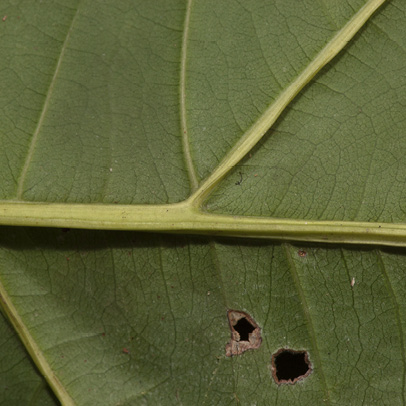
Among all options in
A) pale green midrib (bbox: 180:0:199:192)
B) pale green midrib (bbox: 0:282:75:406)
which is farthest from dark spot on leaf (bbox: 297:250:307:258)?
pale green midrib (bbox: 0:282:75:406)

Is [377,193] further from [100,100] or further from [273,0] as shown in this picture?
[100,100]

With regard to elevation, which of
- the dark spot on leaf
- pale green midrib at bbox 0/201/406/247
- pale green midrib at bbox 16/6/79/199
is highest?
pale green midrib at bbox 16/6/79/199

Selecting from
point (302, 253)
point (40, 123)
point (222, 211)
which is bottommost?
point (302, 253)

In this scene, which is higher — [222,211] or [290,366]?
[222,211]

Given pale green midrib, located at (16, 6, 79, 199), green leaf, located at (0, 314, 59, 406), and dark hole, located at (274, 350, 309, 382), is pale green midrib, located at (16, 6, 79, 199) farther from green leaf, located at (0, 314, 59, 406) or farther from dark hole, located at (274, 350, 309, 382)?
dark hole, located at (274, 350, 309, 382)

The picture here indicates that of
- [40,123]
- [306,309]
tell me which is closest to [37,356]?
[40,123]

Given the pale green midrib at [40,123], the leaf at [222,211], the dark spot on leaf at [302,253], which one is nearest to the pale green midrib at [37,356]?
the leaf at [222,211]

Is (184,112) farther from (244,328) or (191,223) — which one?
(244,328)
